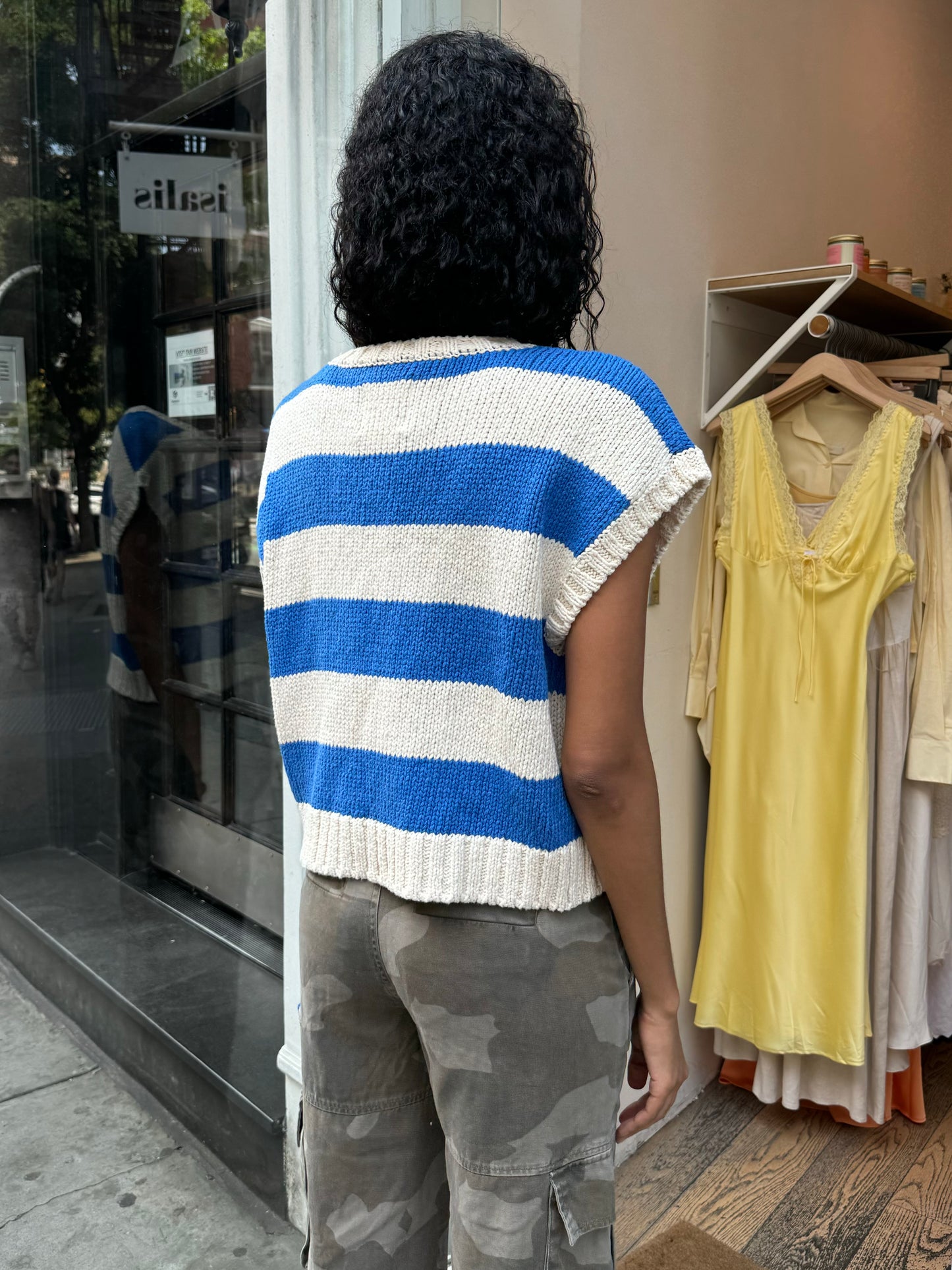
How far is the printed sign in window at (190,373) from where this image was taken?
1.70 metres

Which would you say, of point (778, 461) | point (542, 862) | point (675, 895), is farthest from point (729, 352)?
point (542, 862)

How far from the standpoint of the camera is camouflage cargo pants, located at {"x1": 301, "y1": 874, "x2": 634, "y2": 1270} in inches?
32.5

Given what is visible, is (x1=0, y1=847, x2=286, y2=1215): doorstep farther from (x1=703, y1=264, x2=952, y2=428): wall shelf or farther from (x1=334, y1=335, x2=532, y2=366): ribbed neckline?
(x1=703, y1=264, x2=952, y2=428): wall shelf

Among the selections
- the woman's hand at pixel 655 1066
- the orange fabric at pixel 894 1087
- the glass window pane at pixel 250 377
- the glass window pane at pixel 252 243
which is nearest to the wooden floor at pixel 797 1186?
the orange fabric at pixel 894 1087

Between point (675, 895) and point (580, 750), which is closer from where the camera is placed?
point (580, 750)

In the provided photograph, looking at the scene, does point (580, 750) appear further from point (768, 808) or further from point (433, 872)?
point (768, 808)

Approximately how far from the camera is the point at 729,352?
7.11ft

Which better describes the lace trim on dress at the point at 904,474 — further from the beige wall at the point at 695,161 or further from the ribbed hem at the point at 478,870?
the ribbed hem at the point at 478,870

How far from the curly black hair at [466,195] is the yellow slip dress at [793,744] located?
123 cm

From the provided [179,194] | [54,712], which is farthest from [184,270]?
[54,712]

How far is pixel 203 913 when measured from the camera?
1.89 m

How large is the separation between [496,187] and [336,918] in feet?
2.03

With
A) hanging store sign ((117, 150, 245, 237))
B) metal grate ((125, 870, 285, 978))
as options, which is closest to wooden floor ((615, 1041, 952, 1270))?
metal grate ((125, 870, 285, 978))

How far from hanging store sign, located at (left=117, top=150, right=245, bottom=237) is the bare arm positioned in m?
1.17
